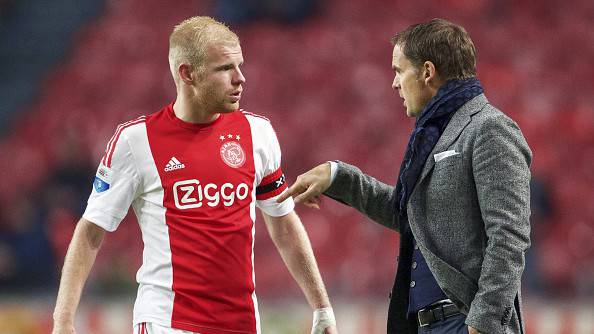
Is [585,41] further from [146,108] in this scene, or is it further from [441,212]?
[441,212]

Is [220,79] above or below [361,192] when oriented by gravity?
above

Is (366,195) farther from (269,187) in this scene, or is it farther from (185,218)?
(185,218)

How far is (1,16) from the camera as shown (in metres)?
12.7

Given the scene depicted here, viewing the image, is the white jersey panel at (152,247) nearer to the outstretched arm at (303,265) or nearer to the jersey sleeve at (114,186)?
the jersey sleeve at (114,186)

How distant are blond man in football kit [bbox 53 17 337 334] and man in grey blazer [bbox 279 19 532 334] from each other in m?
Result: 0.36

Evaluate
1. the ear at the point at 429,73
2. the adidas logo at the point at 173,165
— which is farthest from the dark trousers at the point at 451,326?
the adidas logo at the point at 173,165

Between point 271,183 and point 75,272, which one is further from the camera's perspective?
point 271,183

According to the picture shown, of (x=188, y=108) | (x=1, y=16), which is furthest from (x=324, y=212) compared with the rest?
(x=1, y=16)

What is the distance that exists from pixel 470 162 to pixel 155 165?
114 centimetres

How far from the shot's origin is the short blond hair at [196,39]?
362cm

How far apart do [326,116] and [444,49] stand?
6408 mm

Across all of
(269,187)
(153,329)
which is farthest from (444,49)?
(153,329)

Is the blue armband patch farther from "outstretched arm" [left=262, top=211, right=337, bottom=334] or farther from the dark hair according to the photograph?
the dark hair

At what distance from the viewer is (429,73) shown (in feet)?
10.7
